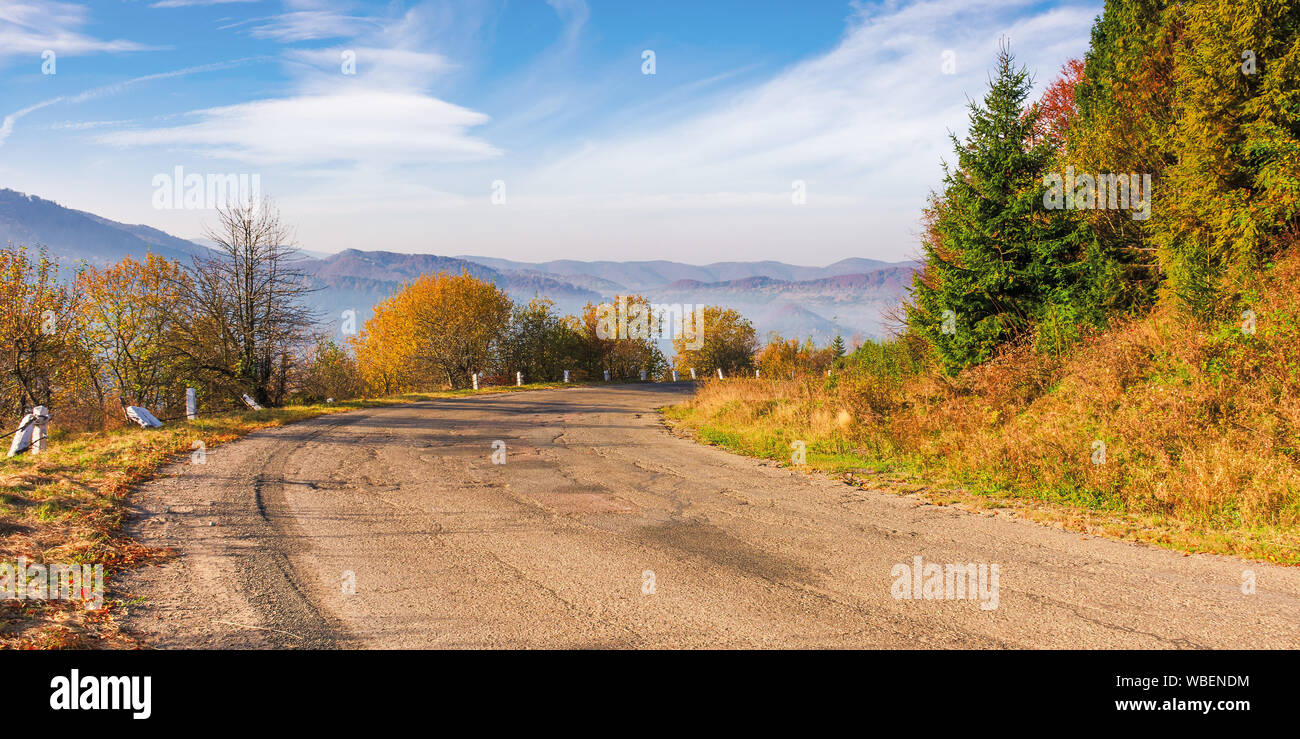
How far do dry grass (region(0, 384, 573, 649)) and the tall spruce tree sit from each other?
14339mm

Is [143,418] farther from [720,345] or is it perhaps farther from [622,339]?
[720,345]

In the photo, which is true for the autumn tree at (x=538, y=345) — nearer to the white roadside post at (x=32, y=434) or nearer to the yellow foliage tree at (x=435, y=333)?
the yellow foliage tree at (x=435, y=333)

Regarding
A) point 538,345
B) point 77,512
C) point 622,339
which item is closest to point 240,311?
point 77,512

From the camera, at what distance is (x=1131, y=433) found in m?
8.52

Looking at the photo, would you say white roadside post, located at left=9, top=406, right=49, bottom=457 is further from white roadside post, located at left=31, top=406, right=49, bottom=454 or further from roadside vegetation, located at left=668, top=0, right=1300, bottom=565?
roadside vegetation, located at left=668, top=0, right=1300, bottom=565

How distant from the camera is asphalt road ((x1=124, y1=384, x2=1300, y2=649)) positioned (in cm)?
452

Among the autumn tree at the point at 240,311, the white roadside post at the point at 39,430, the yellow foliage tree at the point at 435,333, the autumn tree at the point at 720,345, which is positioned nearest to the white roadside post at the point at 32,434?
the white roadside post at the point at 39,430

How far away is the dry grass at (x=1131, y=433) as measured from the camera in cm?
703

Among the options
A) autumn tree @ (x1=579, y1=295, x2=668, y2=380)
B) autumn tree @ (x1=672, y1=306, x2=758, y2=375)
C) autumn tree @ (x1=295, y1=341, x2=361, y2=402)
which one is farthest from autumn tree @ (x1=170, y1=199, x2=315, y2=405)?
autumn tree @ (x1=672, y1=306, x2=758, y2=375)

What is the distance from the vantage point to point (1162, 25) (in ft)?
63.3

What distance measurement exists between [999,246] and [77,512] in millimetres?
16121
